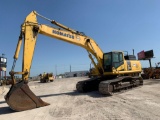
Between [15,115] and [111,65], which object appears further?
[111,65]

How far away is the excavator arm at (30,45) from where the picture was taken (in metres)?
8.83

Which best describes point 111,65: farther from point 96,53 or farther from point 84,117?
point 84,117

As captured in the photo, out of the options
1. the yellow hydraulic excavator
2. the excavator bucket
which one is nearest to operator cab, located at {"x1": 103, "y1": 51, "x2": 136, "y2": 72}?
the yellow hydraulic excavator

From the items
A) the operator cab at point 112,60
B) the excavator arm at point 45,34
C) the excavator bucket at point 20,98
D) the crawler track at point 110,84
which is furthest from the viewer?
the operator cab at point 112,60

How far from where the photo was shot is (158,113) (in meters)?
7.17

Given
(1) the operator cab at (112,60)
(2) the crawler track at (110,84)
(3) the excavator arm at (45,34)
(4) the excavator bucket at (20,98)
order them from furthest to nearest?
(1) the operator cab at (112,60) → (2) the crawler track at (110,84) → (3) the excavator arm at (45,34) → (4) the excavator bucket at (20,98)

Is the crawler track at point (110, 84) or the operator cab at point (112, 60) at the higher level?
the operator cab at point (112, 60)

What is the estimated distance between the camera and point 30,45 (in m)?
10.0

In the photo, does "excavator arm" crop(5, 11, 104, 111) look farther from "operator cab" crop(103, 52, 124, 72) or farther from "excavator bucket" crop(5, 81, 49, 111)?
"operator cab" crop(103, 52, 124, 72)

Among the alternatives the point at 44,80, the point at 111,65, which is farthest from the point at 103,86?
the point at 44,80

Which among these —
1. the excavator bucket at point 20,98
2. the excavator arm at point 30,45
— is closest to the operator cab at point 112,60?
the excavator arm at point 30,45

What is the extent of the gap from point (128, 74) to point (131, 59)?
53.9 inches

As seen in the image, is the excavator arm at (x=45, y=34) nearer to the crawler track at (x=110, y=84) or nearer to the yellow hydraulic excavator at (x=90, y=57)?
the yellow hydraulic excavator at (x=90, y=57)

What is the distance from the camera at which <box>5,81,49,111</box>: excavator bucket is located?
8.62 meters
